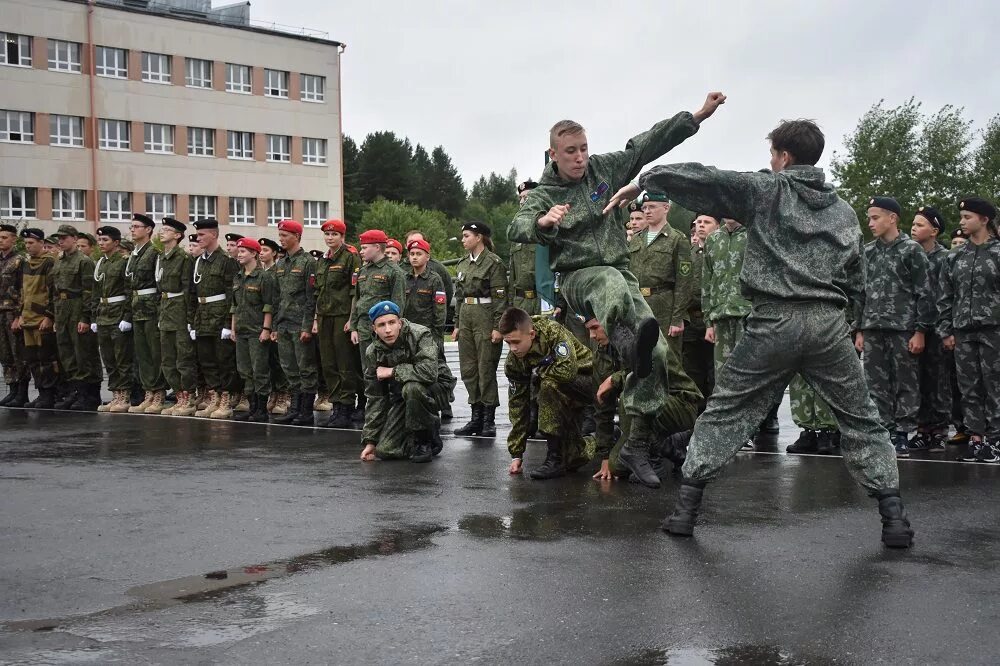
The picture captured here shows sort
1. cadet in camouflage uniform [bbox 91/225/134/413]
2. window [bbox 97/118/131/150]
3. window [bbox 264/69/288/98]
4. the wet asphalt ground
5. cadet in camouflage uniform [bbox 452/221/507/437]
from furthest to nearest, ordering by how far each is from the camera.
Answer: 1. window [bbox 264/69/288/98]
2. window [bbox 97/118/131/150]
3. cadet in camouflage uniform [bbox 91/225/134/413]
4. cadet in camouflage uniform [bbox 452/221/507/437]
5. the wet asphalt ground

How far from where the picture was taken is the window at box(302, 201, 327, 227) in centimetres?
7306

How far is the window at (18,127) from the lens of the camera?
2398 inches

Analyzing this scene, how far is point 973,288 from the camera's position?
1041 centimetres

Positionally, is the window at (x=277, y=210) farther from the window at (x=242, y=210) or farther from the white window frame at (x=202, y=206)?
the white window frame at (x=202, y=206)

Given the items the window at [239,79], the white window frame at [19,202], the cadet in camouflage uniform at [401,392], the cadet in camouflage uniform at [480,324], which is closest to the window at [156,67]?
the window at [239,79]

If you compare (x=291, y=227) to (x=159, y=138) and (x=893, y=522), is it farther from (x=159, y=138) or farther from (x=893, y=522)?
(x=159, y=138)

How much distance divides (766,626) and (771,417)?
7.96 m

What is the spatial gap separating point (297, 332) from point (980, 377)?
7.40m

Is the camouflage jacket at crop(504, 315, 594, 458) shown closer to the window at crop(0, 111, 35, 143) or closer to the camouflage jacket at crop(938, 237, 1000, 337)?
the camouflage jacket at crop(938, 237, 1000, 337)

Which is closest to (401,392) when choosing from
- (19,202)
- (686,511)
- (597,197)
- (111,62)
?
(597,197)

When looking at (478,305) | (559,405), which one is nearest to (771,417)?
(478,305)

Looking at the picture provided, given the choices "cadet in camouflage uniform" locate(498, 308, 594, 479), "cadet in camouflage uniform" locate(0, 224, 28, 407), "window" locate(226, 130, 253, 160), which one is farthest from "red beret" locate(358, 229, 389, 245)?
"window" locate(226, 130, 253, 160)

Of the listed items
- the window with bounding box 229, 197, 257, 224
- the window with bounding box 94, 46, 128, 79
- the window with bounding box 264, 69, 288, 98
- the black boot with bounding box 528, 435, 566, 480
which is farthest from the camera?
the window with bounding box 264, 69, 288, 98

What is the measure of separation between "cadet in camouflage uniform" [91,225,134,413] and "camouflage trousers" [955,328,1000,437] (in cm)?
1023
